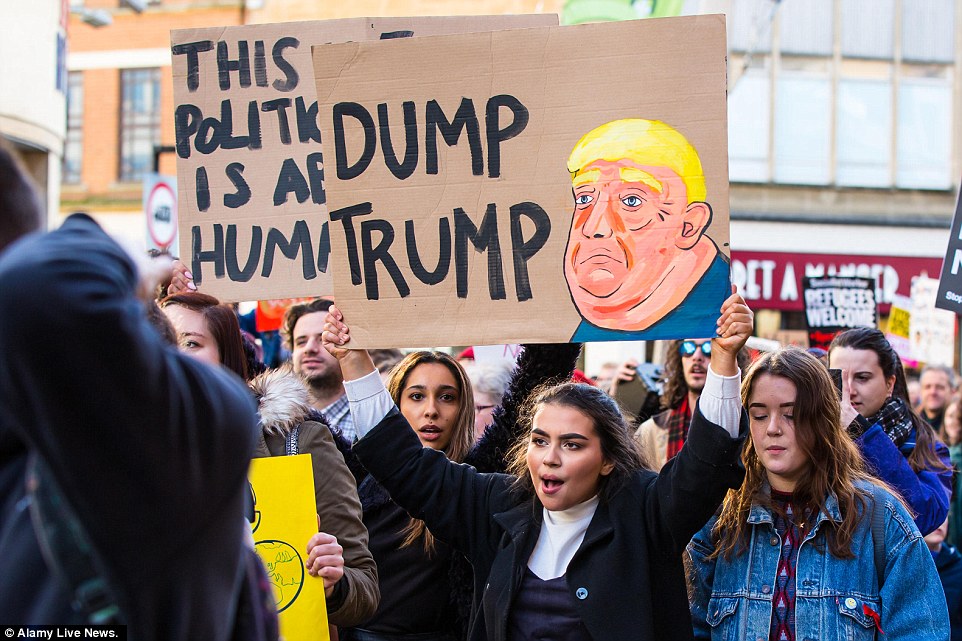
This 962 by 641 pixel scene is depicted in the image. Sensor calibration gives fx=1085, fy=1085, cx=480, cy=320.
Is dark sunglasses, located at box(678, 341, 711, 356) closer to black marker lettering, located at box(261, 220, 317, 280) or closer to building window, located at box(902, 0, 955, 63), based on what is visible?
black marker lettering, located at box(261, 220, 317, 280)

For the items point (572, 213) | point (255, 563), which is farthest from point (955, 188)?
point (255, 563)

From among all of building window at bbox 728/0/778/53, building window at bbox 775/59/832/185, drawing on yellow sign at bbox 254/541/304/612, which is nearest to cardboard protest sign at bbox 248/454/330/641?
drawing on yellow sign at bbox 254/541/304/612

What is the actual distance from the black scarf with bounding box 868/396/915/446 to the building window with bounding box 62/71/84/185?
19.7m

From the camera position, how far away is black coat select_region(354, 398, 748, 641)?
2.72 meters

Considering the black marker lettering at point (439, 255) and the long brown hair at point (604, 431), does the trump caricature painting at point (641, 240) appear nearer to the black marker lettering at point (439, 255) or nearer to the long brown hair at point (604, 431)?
the long brown hair at point (604, 431)

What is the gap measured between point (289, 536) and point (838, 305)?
4848mm

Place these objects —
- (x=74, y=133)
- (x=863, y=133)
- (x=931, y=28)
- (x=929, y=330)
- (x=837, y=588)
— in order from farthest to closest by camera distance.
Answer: (x=74, y=133)
(x=931, y=28)
(x=863, y=133)
(x=929, y=330)
(x=837, y=588)

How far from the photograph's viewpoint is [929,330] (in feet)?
29.5

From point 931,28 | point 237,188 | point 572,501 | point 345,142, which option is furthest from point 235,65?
point 931,28

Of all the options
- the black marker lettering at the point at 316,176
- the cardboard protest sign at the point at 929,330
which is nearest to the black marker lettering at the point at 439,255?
the black marker lettering at the point at 316,176

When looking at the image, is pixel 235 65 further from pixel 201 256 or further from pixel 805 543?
pixel 805 543

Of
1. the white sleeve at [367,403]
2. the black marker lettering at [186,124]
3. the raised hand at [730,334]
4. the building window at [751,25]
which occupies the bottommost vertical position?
the white sleeve at [367,403]

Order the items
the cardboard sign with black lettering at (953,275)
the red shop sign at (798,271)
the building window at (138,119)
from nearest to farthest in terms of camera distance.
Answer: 1. the cardboard sign with black lettering at (953,275)
2. the red shop sign at (798,271)
3. the building window at (138,119)

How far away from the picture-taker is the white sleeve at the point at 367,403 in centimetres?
316
